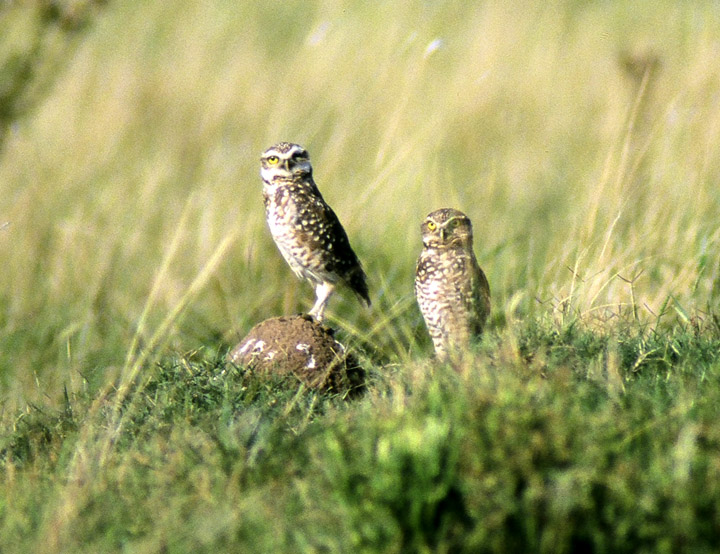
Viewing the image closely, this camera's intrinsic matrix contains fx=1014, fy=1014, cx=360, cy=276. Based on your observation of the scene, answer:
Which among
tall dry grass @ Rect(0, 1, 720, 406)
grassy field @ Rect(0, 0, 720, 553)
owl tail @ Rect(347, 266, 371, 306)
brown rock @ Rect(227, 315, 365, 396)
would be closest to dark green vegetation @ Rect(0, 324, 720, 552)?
grassy field @ Rect(0, 0, 720, 553)

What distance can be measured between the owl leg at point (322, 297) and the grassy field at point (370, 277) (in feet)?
0.82

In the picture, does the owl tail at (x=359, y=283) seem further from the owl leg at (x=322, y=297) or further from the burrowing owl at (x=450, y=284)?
the burrowing owl at (x=450, y=284)

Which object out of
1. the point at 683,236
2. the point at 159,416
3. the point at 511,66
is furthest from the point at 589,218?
the point at 511,66

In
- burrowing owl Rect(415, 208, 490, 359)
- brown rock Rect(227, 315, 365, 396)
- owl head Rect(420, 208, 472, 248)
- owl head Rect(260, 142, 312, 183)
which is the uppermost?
owl head Rect(260, 142, 312, 183)

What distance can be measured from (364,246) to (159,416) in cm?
272

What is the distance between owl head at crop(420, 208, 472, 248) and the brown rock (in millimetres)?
652

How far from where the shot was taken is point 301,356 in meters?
4.28

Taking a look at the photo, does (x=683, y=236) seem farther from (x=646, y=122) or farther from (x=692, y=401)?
(x=692, y=401)

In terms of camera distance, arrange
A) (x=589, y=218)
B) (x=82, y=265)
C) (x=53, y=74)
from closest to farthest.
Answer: (x=589, y=218)
(x=53, y=74)
(x=82, y=265)

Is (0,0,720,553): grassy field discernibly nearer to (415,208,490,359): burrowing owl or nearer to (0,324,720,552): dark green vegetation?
(0,324,720,552): dark green vegetation

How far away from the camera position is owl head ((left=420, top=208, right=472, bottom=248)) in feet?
15.0

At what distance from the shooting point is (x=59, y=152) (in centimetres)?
816

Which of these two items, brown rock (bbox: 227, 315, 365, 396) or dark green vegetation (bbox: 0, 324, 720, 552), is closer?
dark green vegetation (bbox: 0, 324, 720, 552)

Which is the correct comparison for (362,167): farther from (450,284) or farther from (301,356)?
(301,356)
